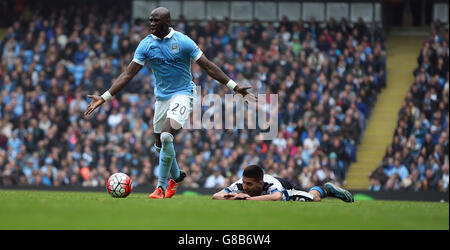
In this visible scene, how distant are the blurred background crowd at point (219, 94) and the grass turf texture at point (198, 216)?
12611 millimetres

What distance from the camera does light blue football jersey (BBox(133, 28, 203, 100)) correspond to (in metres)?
A: 13.5

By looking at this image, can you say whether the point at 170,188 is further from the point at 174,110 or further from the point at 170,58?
Answer: the point at 170,58

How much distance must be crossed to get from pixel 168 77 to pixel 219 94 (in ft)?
44.0

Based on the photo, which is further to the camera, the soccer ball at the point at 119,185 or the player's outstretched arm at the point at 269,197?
the soccer ball at the point at 119,185

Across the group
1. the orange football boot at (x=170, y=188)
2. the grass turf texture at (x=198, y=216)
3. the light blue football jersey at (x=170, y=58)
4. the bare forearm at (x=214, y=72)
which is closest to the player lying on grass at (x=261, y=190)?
the orange football boot at (x=170, y=188)

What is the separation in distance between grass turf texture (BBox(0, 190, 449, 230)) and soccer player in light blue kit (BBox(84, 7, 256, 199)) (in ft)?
4.63

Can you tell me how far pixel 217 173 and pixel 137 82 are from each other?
526 centimetres

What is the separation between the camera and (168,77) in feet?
44.7

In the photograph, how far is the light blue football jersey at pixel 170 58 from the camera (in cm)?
1349

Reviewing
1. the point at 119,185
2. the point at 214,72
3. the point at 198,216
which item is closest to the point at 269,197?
the point at 214,72

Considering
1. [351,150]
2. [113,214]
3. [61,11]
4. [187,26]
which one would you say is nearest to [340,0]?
[187,26]

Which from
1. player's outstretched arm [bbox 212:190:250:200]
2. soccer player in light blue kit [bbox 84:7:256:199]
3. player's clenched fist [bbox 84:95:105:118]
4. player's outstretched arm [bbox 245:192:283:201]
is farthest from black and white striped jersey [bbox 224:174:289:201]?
player's clenched fist [bbox 84:95:105:118]

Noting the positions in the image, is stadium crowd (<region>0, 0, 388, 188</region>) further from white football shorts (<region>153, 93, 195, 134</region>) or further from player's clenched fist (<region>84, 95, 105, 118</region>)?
player's clenched fist (<region>84, 95, 105, 118</region>)

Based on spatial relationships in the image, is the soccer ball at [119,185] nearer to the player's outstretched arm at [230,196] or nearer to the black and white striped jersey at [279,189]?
the player's outstretched arm at [230,196]
